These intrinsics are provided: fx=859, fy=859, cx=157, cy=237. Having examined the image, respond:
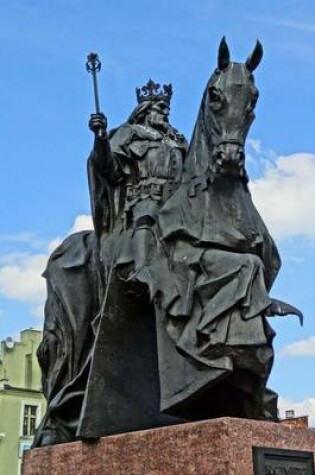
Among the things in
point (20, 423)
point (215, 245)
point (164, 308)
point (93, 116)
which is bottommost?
point (164, 308)

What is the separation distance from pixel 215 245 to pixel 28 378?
1204 inches

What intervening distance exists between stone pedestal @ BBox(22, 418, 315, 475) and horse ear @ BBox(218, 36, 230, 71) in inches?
110

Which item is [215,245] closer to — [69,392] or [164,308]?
[164,308]

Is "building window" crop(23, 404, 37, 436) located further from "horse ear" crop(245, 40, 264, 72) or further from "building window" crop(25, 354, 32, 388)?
"horse ear" crop(245, 40, 264, 72)

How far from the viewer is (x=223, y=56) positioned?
6.80 meters

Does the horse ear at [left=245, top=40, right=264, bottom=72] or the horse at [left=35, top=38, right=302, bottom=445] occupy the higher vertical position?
the horse ear at [left=245, top=40, right=264, bottom=72]

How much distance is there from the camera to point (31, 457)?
7273 mm

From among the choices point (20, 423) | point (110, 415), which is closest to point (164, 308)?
point (110, 415)

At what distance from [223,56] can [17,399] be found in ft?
99.0

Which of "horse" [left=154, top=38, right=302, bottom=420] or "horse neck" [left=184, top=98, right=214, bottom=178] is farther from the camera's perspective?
"horse neck" [left=184, top=98, right=214, bottom=178]

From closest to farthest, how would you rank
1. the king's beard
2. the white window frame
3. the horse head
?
1. the horse head
2. the king's beard
3. the white window frame

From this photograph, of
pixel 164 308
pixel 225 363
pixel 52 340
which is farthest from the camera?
pixel 52 340

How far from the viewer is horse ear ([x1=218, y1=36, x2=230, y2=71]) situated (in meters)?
6.80

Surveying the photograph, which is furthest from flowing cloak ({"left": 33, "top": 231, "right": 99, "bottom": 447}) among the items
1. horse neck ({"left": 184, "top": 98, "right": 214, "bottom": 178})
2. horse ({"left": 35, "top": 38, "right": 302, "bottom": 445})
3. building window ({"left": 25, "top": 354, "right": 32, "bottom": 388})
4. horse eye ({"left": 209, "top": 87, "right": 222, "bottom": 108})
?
building window ({"left": 25, "top": 354, "right": 32, "bottom": 388})
